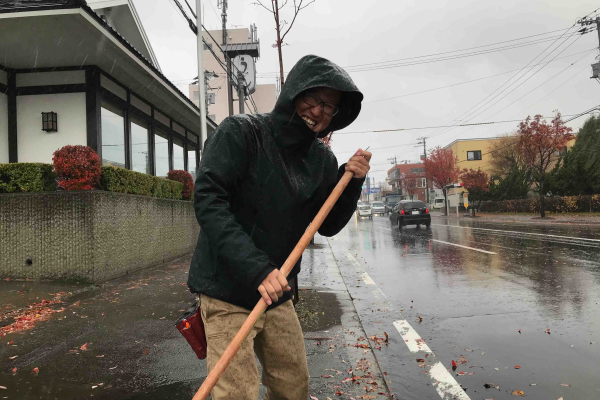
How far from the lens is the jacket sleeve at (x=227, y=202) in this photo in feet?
5.68

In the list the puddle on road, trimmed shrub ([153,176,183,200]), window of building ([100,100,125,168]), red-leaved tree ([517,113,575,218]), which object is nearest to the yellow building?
red-leaved tree ([517,113,575,218])

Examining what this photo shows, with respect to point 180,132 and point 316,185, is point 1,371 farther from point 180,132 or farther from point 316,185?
point 180,132

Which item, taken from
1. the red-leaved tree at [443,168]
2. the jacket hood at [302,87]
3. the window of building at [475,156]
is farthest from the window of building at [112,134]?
the window of building at [475,156]

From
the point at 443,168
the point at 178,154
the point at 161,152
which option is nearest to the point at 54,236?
the point at 161,152

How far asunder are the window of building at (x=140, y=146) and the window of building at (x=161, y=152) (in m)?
0.73

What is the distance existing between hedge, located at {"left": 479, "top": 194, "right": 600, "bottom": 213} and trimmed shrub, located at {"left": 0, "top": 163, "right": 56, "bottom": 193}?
92.5 ft

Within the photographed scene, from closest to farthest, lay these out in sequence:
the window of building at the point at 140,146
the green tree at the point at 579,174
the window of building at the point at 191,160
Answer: the window of building at the point at 140,146 < the window of building at the point at 191,160 < the green tree at the point at 579,174

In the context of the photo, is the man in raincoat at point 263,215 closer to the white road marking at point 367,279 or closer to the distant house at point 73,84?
the white road marking at point 367,279

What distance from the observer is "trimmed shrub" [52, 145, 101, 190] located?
7.20 meters

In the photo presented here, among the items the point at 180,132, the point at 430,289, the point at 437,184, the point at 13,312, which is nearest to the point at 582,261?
the point at 430,289

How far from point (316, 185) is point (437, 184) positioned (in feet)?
169

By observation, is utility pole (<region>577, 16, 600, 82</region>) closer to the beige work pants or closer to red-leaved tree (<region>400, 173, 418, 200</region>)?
the beige work pants

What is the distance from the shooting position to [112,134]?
432 inches

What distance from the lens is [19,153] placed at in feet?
32.8
